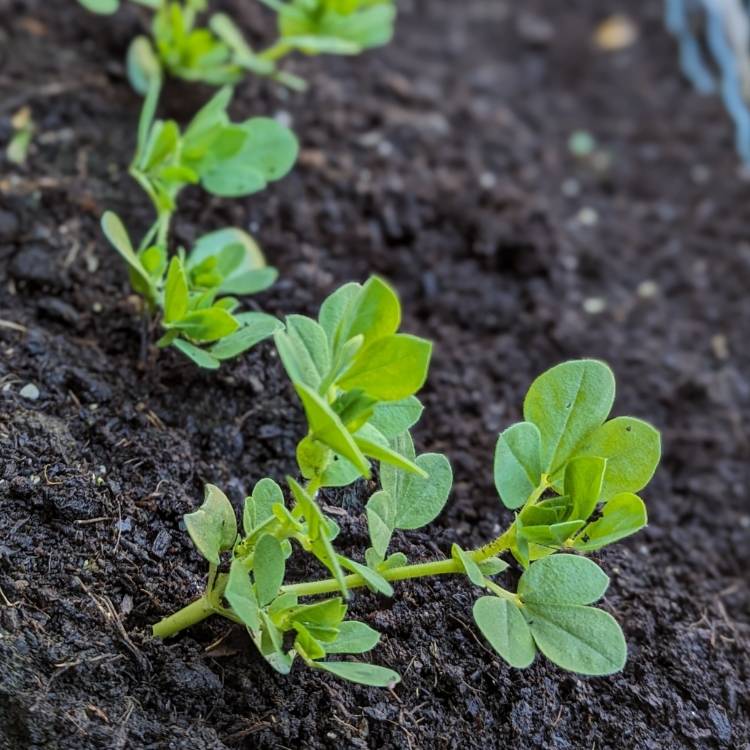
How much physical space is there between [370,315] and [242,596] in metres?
0.31

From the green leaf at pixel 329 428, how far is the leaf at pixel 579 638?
273 mm

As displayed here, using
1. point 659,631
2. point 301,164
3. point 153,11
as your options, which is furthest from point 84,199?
point 659,631

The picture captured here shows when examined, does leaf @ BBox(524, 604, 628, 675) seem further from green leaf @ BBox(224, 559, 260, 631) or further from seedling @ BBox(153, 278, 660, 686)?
green leaf @ BBox(224, 559, 260, 631)

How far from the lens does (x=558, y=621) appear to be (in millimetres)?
1035

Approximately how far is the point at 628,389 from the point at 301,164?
2.49ft

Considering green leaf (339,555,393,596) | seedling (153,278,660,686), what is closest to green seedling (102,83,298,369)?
seedling (153,278,660,686)

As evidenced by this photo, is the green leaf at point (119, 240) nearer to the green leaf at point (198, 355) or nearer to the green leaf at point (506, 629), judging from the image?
the green leaf at point (198, 355)

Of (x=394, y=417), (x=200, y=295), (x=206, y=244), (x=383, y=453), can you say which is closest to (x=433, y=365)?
(x=206, y=244)

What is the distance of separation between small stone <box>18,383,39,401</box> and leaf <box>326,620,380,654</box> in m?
0.54

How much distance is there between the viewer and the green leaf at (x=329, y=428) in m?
0.88

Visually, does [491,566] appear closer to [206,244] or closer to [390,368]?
[390,368]

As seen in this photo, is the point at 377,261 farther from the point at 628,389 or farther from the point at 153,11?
the point at 153,11

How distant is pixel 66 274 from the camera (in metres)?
1.49

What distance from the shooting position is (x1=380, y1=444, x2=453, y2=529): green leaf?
111 cm
